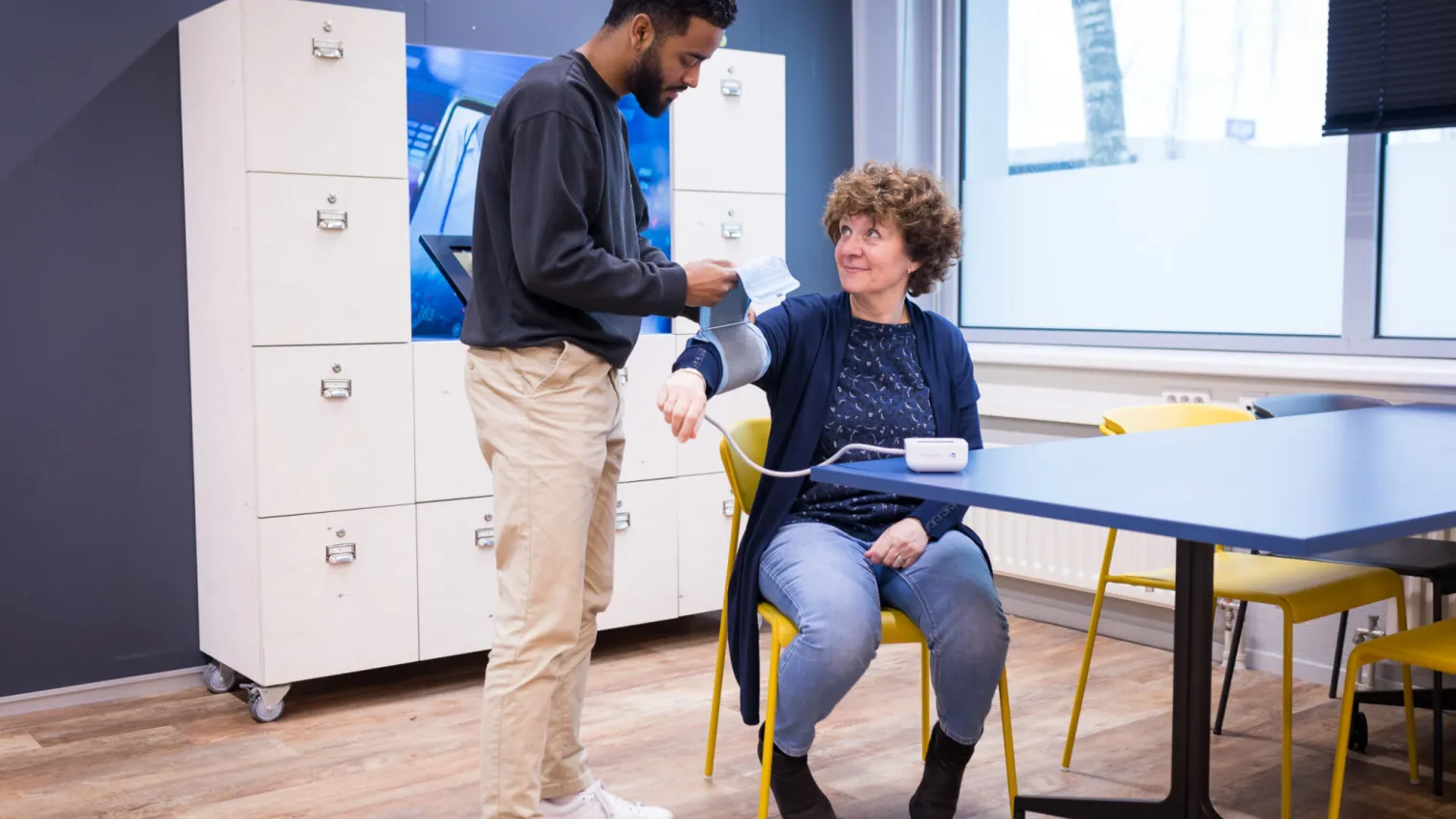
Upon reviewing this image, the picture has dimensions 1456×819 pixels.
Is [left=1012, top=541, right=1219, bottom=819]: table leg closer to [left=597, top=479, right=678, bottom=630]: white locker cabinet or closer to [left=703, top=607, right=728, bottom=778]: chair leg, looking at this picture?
[left=703, top=607, right=728, bottom=778]: chair leg

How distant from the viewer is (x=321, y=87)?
10.3 feet

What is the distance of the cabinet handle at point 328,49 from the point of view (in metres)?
3.12

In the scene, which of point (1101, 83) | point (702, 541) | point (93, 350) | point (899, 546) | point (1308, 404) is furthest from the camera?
point (1101, 83)

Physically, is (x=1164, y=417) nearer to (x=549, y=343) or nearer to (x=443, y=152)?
(x=549, y=343)

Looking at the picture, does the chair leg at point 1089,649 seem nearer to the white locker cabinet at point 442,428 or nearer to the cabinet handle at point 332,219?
the white locker cabinet at point 442,428

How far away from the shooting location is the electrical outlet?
11.7 ft

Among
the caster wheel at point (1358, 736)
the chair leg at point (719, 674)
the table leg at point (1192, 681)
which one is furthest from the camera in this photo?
the caster wheel at point (1358, 736)

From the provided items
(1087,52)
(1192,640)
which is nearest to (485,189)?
(1192,640)

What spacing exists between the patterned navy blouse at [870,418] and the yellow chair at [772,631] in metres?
0.13

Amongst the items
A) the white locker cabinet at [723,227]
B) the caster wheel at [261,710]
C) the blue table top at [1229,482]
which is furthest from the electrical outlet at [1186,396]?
the caster wheel at [261,710]

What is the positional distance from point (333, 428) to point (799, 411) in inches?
53.2

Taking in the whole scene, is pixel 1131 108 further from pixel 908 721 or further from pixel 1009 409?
pixel 908 721

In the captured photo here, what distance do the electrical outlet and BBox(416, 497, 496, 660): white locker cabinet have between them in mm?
1854

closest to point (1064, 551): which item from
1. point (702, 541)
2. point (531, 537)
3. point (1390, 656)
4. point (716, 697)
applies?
point (702, 541)
